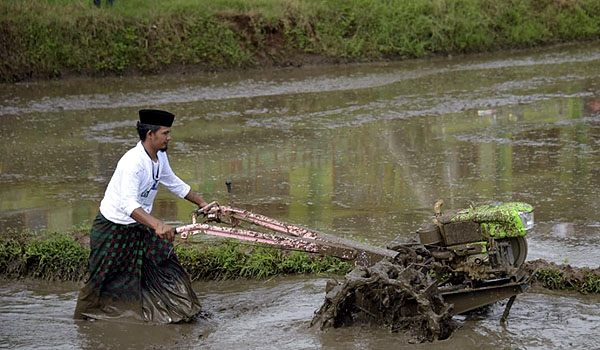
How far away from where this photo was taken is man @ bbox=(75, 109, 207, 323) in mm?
6707

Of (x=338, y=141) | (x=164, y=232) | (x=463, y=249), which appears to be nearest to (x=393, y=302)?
(x=463, y=249)

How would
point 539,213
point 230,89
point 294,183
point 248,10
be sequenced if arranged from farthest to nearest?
point 248,10 < point 230,89 < point 294,183 < point 539,213

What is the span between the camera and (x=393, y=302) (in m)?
6.37

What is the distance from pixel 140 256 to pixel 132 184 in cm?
73

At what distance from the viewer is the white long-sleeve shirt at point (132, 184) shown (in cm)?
656

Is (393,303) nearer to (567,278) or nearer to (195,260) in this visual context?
(567,278)

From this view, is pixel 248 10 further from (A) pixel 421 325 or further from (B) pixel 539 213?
(A) pixel 421 325

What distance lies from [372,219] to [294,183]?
197 centimetres

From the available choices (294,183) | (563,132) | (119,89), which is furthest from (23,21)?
(563,132)

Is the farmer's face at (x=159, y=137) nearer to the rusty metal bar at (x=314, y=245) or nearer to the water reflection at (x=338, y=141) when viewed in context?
the rusty metal bar at (x=314, y=245)

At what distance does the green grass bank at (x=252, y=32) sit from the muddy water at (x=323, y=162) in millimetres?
594

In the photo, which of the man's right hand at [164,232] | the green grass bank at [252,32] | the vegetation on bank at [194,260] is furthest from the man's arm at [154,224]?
the green grass bank at [252,32]

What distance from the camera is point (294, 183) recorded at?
439 inches

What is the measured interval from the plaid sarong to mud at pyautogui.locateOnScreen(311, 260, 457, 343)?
4.10 ft
